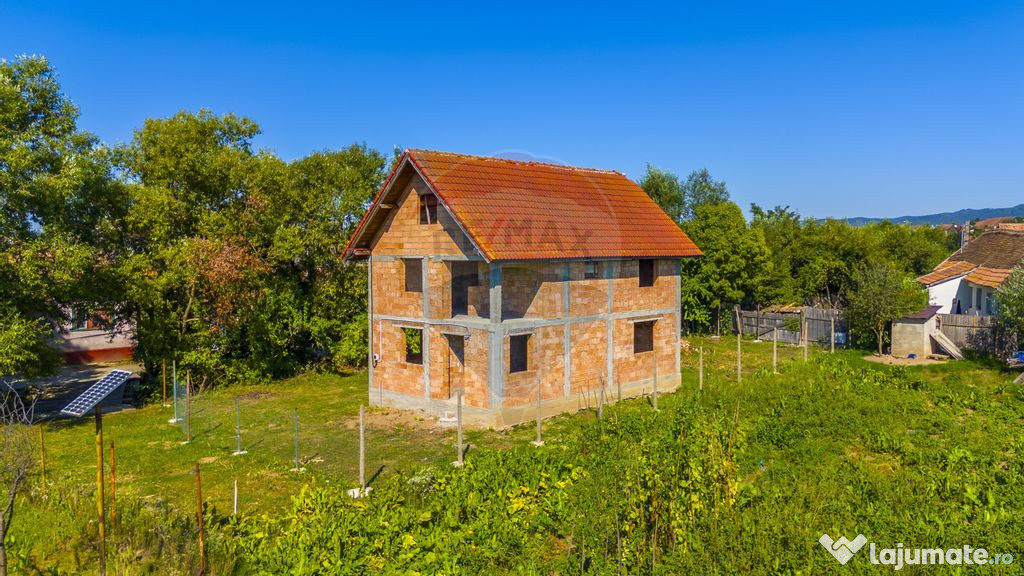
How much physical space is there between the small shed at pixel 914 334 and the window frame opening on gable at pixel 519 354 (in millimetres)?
18743

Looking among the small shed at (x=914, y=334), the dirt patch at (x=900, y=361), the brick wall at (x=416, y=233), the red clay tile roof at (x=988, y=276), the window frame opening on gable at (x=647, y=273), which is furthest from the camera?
the red clay tile roof at (x=988, y=276)

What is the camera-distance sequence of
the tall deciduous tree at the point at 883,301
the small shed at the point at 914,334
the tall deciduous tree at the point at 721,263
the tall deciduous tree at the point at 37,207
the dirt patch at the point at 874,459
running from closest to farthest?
the dirt patch at the point at 874,459 → the tall deciduous tree at the point at 37,207 → the small shed at the point at 914,334 → the tall deciduous tree at the point at 883,301 → the tall deciduous tree at the point at 721,263

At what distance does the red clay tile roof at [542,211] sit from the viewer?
18.7 meters

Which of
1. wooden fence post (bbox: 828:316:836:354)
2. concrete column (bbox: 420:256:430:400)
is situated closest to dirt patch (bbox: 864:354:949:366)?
wooden fence post (bbox: 828:316:836:354)

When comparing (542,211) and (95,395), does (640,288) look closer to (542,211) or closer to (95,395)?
(542,211)

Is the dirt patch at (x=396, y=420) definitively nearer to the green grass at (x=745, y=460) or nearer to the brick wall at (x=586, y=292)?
the green grass at (x=745, y=460)

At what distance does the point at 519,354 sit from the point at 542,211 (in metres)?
4.52

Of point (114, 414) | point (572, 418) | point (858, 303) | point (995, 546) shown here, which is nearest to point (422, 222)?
point (572, 418)

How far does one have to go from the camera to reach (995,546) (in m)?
9.02

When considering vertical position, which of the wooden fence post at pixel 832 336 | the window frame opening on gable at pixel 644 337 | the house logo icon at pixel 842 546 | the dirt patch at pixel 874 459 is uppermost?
the window frame opening on gable at pixel 644 337

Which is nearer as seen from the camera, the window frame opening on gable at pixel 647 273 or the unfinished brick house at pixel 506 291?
the unfinished brick house at pixel 506 291

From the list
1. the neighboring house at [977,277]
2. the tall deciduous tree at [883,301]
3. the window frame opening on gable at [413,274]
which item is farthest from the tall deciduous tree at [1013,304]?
the window frame opening on gable at [413,274]

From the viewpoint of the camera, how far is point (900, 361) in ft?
90.8

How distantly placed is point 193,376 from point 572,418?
49.5 ft
